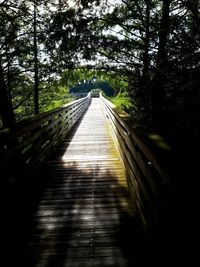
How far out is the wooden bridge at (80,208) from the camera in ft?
10.3

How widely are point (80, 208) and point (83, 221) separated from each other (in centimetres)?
44

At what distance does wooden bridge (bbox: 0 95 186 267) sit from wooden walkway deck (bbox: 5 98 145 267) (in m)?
0.01

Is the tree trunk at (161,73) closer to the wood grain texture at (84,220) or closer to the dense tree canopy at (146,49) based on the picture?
the dense tree canopy at (146,49)

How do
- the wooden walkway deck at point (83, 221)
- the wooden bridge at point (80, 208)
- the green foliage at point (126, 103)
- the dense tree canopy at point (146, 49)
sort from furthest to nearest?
1. the green foliage at point (126, 103)
2. the dense tree canopy at point (146, 49)
3. the wooden walkway deck at point (83, 221)
4. the wooden bridge at point (80, 208)

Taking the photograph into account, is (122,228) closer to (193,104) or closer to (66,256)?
(66,256)

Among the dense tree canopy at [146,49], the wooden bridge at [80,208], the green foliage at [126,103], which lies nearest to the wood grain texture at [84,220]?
the wooden bridge at [80,208]

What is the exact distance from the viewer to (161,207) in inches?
101

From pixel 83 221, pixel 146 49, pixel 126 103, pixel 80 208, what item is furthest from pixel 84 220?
pixel 126 103

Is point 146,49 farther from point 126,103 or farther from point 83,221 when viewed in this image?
point 126,103

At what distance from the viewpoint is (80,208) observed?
4516mm

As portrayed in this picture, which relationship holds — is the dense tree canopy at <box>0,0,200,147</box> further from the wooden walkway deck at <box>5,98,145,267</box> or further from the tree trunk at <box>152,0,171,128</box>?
the wooden walkway deck at <box>5,98,145,267</box>

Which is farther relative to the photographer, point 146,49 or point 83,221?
point 146,49

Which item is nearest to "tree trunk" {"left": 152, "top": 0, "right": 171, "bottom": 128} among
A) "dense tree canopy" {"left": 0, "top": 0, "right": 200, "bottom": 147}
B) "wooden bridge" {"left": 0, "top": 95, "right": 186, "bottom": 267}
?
"dense tree canopy" {"left": 0, "top": 0, "right": 200, "bottom": 147}

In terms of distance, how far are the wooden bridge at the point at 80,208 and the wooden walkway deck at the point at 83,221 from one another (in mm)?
11
